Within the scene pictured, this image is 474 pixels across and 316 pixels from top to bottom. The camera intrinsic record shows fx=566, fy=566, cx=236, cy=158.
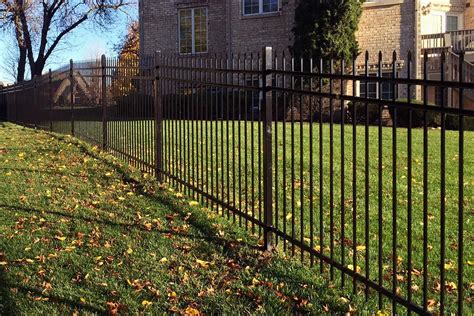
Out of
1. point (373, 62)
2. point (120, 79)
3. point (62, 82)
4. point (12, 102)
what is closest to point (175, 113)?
point (120, 79)

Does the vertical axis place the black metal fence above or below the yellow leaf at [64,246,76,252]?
above

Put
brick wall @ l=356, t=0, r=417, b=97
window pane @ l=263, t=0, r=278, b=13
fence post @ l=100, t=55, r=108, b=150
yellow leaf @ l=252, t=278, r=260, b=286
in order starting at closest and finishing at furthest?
yellow leaf @ l=252, t=278, r=260, b=286
fence post @ l=100, t=55, r=108, b=150
brick wall @ l=356, t=0, r=417, b=97
window pane @ l=263, t=0, r=278, b=13

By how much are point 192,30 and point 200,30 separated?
385 millimetres

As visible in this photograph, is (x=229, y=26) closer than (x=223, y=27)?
Yes

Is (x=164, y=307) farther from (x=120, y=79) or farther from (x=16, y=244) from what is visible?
(x=120, y=79)

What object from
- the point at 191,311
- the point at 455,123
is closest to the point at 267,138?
the point at 191,311

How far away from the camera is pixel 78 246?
16.7 feet

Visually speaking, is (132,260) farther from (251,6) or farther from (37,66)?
(37,66)

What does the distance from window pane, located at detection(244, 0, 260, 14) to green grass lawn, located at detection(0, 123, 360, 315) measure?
15972mm

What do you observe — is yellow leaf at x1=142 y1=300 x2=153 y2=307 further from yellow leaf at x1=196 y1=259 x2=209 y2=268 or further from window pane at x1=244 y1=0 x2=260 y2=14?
window pane at x1=244 y1=0 x2=260 y2=14

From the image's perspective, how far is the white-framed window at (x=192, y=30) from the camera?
78.4 feet

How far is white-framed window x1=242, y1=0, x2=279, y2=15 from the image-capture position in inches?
857

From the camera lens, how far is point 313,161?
29.8 feet

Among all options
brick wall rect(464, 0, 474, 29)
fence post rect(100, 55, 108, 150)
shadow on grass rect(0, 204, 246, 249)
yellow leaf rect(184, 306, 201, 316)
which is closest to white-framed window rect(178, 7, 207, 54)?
brick wall rect(464, 0, 474, 29)
